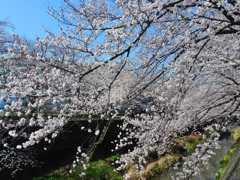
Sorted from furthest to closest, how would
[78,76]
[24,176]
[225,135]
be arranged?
[225,135] → [24,176] → [78,76]

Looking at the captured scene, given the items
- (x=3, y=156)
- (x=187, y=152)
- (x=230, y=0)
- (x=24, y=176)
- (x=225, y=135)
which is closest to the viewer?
(x=230, y=0)

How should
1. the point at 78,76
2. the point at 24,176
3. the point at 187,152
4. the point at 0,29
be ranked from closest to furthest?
the point at 78,76 < the point at 24,176 < the point at 0,29 < the point at 187,152

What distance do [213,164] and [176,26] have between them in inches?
369

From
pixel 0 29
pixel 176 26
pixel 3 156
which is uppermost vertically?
pixel 0 29

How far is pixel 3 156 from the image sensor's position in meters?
5.84

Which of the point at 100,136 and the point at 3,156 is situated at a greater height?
the point at 3,156

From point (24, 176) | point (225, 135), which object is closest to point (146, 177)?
point (24, 176)

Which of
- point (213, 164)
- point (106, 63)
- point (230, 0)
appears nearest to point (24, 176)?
point (106, 63)

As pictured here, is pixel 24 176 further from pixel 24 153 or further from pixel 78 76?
pixel 78 76

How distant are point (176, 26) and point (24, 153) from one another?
25.6 ft

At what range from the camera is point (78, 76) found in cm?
256

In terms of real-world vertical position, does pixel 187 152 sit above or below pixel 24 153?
below

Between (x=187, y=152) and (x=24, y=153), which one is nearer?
(x=24, y=153)

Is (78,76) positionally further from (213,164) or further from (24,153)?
(213,164)
